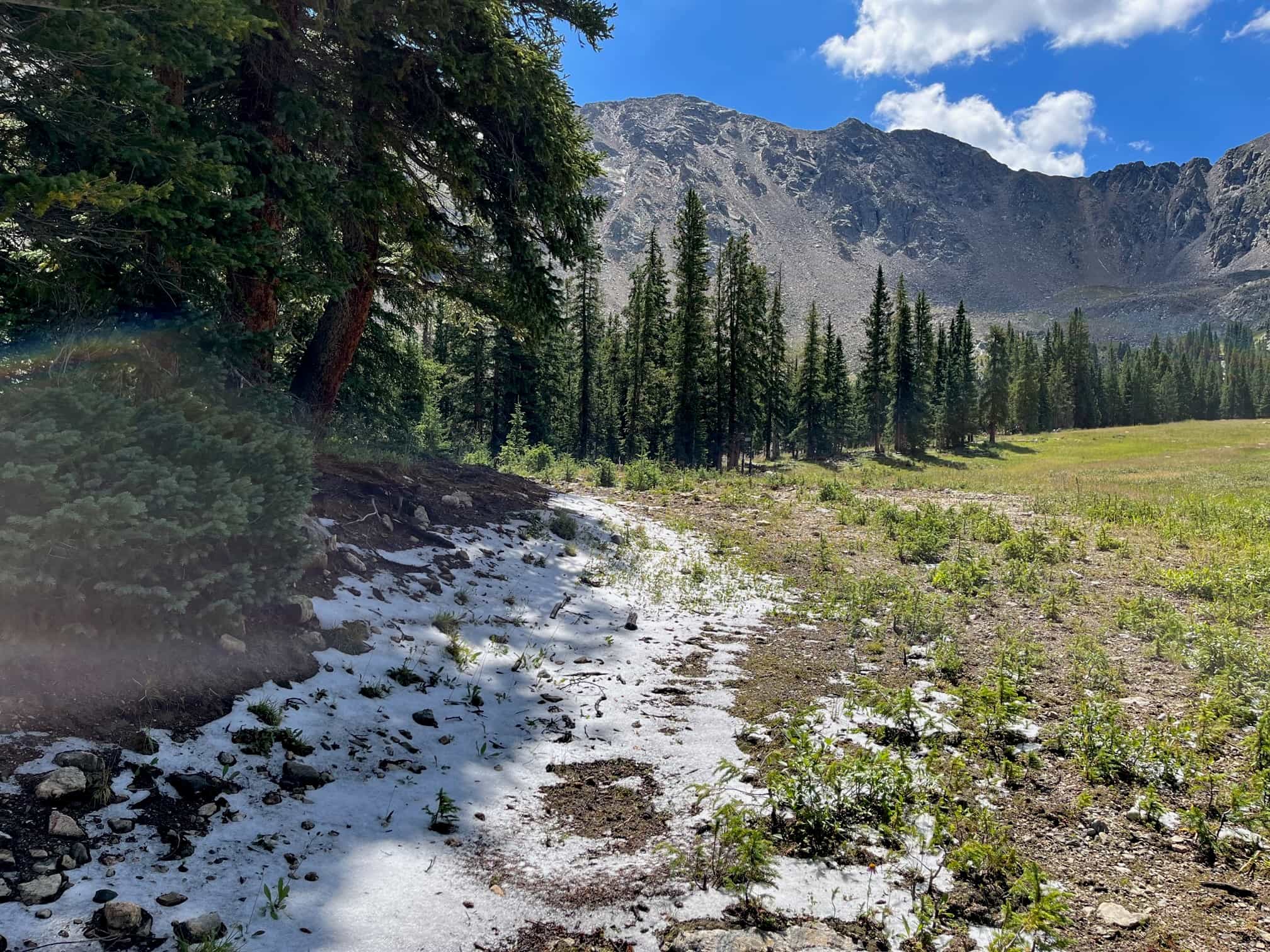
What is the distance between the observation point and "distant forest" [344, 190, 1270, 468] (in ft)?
65.5

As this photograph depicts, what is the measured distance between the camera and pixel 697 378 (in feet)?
143

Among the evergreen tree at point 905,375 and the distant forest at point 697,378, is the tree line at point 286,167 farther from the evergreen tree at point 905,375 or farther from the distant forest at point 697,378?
the evergreen tree at point 905,375

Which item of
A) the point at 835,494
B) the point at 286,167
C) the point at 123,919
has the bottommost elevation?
the point at 123,919

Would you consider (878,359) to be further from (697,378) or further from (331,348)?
(331,348)

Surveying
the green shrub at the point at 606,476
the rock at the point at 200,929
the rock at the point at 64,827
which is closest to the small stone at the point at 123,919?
the rock at the point at 200,929

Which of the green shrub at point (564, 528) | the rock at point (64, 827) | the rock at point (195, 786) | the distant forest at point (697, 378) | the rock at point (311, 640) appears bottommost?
the rock at point (195, 786)

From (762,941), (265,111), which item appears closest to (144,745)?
(762,941)

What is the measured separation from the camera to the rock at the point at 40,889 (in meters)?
2.60

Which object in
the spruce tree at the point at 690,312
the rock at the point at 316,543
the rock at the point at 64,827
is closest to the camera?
the rock at the point at 64,827

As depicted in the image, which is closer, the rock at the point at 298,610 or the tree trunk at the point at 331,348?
the rock at the point at 298,610

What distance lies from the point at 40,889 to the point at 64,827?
39 cm

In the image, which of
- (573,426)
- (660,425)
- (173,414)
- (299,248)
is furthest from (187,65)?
(573,426)

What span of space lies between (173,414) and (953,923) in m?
5.76

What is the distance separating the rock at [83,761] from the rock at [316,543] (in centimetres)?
211
